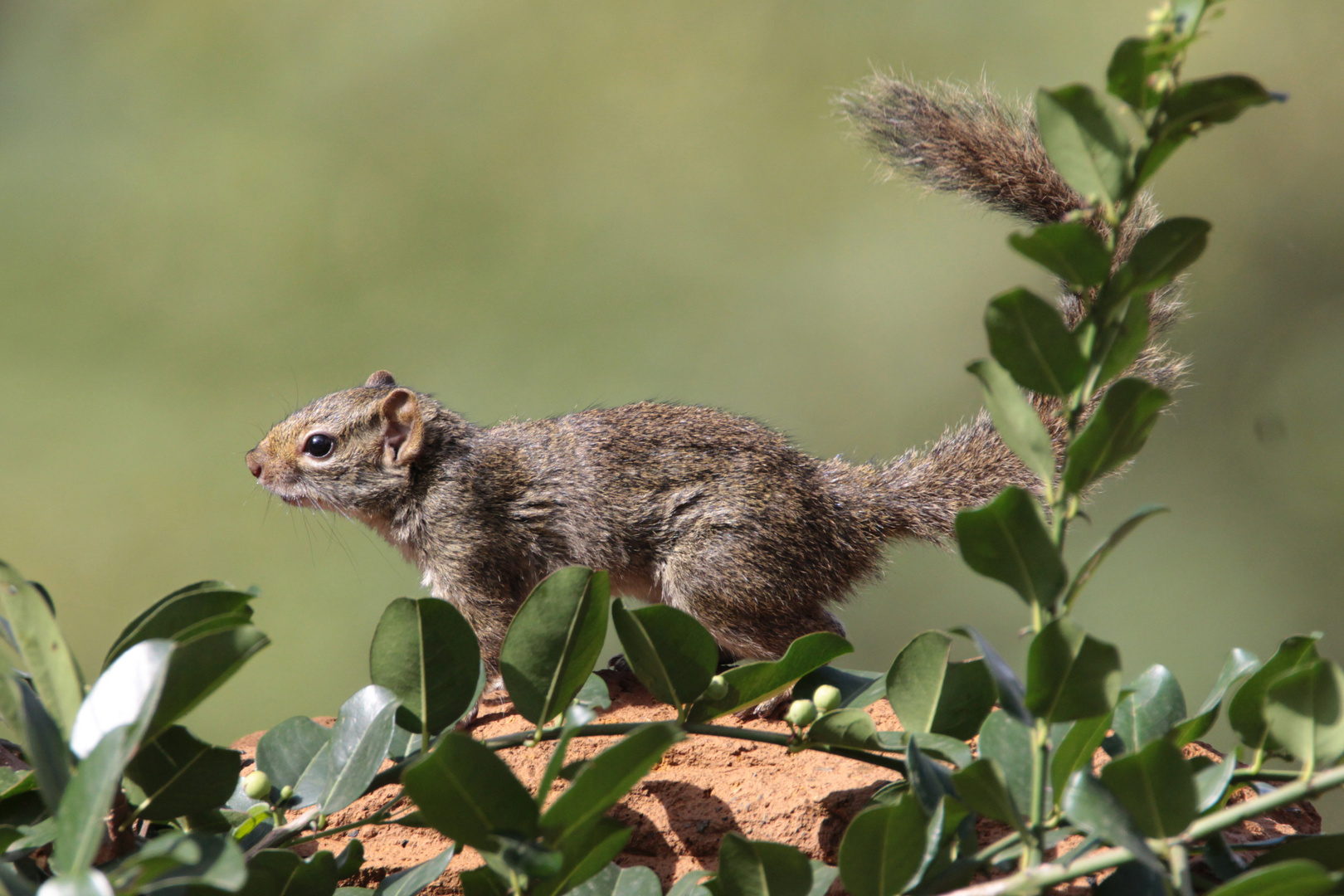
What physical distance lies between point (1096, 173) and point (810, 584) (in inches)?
39.4

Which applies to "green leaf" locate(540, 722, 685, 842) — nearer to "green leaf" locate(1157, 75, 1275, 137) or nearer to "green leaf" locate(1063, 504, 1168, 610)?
"green leaf" locate(1063, 504, 1168, 610)

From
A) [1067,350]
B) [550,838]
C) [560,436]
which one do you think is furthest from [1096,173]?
[560,436]

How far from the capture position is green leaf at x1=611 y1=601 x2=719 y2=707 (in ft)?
1.59

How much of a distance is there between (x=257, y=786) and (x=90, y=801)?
0.22m

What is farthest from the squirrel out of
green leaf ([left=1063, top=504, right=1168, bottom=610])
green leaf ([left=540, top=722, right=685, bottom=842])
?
green leaf ([left=540, top=722, right=685, bottom=842])

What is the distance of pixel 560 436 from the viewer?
1.60m

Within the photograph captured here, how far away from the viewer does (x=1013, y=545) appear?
374 mm

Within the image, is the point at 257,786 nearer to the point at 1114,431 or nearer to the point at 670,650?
the point at 670,650

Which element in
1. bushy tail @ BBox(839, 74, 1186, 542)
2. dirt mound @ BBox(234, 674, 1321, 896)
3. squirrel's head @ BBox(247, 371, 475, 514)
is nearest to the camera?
dirt mound @ BBox(234, 674, 1321, 896)

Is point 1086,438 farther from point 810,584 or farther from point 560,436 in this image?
point 560,436

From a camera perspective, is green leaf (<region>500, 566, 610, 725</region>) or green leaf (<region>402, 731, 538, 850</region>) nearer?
green leaf (<region>402, 731, 538, 850</region>)

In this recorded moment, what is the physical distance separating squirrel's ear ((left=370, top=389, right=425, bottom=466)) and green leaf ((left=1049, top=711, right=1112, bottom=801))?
1.30 metres

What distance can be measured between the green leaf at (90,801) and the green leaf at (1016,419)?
295mm

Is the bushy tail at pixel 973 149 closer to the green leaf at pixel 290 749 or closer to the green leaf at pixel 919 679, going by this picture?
the green leaf at pixel 919 679
